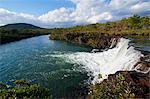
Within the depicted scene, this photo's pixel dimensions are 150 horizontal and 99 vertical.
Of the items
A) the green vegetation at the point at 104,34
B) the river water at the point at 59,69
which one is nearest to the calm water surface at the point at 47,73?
the river water at the point at 59,69

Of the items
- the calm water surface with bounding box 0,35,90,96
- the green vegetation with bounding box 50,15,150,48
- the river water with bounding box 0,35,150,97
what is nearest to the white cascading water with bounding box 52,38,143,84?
the river water with bounding box 0,35,150,97

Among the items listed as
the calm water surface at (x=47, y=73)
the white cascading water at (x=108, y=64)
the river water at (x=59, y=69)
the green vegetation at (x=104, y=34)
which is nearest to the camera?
the calm water surface at (x=47, y=73)

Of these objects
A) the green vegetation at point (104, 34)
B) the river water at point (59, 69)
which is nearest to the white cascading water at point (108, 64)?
the river water at point (59, 69)

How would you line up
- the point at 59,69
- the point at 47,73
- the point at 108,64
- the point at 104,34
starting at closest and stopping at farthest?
the point at 47,73 < the point at 59,69 < the point at 108,64 < the point at 104,34

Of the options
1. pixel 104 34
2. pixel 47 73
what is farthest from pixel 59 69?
pixel 104 34

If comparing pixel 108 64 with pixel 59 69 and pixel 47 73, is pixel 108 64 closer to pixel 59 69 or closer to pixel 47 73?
pixel 59 69

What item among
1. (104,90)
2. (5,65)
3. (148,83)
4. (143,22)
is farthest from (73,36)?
(104,90)

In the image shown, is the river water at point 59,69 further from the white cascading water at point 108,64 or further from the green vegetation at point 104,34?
the green vegetation at point 104,34

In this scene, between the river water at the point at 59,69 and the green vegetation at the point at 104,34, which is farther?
the green vegetation at the point at 104,34

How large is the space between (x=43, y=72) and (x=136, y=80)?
11.2m

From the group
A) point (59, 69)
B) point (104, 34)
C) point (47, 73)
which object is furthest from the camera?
point (104, 34)

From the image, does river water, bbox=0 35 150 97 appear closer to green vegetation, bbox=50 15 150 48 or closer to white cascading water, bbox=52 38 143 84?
white cascading water, bbox=52 38 143 84

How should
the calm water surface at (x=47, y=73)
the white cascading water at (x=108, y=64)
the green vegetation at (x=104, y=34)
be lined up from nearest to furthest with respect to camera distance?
the calm water surface at (x=47, y=73) → the white cascading water at (x=108, y=64) → the green vegetation at (x=104, y=34)

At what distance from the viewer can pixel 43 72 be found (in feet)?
80.9
